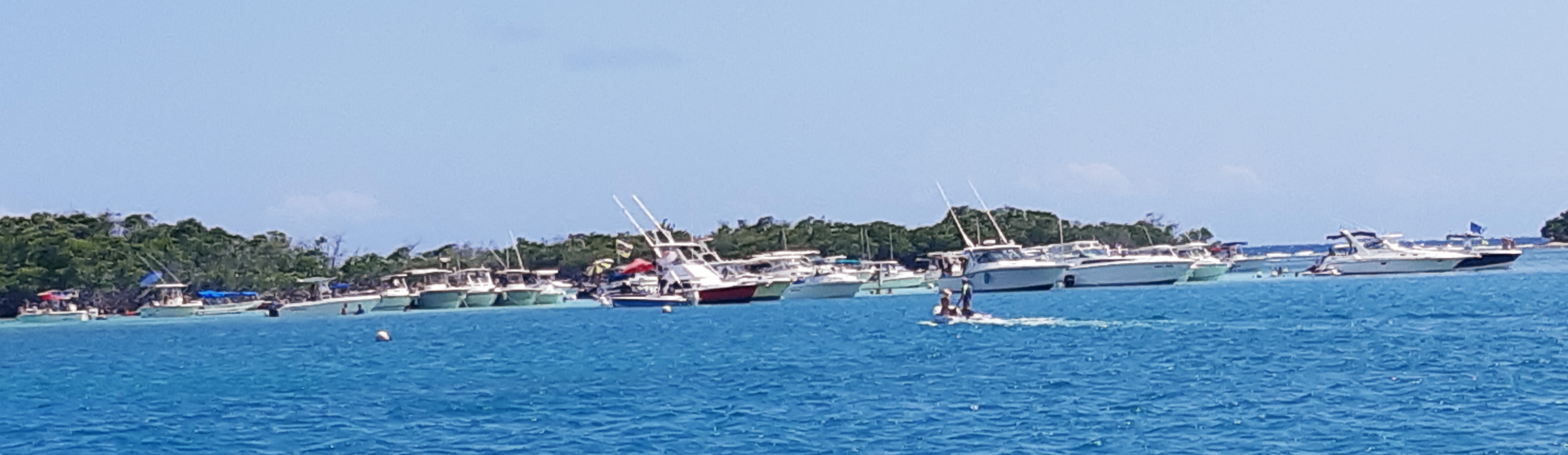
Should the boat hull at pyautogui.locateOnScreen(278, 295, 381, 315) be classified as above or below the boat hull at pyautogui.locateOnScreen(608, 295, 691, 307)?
above

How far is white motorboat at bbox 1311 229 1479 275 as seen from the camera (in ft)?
348

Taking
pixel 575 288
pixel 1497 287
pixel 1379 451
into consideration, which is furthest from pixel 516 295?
pixel 1379 451

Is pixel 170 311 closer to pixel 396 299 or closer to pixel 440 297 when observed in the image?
pixel 396 299

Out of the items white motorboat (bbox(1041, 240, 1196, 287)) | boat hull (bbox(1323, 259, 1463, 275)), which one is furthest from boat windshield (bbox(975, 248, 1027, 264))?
boat hull (bbox(1323, 259, 1463, 275))

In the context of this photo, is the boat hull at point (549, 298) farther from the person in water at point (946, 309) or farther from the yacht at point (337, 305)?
the person in water at point (946, 309)

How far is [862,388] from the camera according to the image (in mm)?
33969

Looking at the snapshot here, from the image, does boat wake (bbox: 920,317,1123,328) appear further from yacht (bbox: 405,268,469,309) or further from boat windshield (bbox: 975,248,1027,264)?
yacht (bbox: 405,268,469,309)

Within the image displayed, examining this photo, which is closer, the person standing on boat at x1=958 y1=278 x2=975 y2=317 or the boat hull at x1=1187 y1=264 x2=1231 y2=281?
the person standing on boat at x1=958 y1=278 x2=975 y2=317

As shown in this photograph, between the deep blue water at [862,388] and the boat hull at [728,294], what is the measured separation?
24098 millimetres

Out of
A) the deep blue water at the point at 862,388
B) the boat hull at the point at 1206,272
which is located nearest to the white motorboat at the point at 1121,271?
the boat hull at the point at 1206,272

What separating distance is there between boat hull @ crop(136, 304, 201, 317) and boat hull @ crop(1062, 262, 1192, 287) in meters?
49.1

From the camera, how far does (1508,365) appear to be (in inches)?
1344

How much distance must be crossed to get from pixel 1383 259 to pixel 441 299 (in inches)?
2244

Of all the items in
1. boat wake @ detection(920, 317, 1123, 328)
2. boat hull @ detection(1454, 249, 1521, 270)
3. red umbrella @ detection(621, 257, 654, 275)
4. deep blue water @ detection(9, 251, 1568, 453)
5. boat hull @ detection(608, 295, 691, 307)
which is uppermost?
red umbrella @ detection(621, 257, 654, 275)
